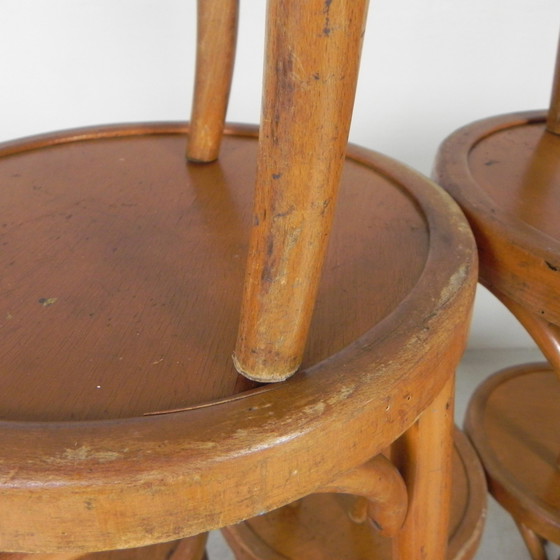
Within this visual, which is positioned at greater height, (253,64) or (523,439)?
(253,64)

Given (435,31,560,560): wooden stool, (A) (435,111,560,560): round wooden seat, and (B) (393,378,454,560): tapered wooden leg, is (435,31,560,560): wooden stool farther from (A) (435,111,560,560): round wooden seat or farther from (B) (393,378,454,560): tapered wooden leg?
(B) (393,378,454,560): tapered wooden leg

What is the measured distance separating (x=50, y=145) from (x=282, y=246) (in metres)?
0.48

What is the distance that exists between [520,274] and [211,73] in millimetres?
368

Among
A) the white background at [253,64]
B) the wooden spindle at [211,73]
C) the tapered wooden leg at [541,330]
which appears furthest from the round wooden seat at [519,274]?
the white background at [253,64]

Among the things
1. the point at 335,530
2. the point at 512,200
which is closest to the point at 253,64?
the point at 512,200

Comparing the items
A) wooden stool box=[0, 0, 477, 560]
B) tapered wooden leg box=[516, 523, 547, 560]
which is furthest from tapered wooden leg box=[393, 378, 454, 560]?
tapered wooden leg box=[516, 523, 547, 560]

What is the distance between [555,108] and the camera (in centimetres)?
73

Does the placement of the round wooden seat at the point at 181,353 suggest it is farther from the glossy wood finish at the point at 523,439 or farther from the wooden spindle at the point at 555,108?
the glossy wood finish at the point at 523,439

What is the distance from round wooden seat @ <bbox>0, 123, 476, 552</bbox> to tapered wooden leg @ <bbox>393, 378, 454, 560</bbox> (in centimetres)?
10

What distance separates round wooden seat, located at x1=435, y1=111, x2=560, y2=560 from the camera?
50cm

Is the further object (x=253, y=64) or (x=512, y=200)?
(x=253, y=64)

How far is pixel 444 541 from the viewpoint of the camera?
0.54 metres

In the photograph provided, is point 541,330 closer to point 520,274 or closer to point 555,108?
point 520,274

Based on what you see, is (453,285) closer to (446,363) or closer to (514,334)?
(446,363)
